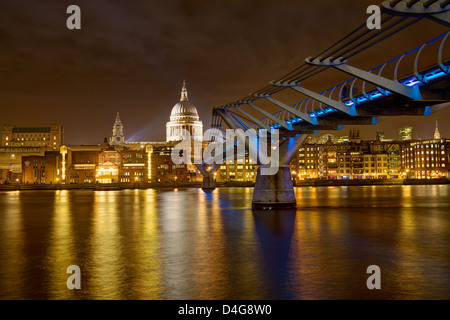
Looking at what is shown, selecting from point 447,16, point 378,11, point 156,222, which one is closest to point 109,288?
point 378,11

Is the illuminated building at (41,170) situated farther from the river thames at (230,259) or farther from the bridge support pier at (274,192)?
the bridge support pier at (274,192)

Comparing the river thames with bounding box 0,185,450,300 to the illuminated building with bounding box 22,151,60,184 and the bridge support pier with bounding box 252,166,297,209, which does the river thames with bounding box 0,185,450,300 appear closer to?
the bridge support pier with bounding box 252,166,297,209

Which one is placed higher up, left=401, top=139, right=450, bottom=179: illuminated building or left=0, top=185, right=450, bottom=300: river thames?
left=401, top=139, right=450, bottom=179: illuminated building

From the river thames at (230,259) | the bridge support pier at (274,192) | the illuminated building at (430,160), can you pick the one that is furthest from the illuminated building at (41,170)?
the bridge support pier at (274,192)

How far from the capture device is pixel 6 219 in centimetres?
4772

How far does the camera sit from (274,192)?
46.1 m

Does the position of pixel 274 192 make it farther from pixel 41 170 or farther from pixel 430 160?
pixel 430 160

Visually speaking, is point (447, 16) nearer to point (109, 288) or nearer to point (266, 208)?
point (109, 288)

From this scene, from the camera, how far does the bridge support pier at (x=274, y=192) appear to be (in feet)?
147

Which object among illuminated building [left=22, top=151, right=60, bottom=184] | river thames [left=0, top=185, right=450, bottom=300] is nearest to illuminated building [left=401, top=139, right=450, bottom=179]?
illuminated building [left=22, top=151, right=60, bottom=184]

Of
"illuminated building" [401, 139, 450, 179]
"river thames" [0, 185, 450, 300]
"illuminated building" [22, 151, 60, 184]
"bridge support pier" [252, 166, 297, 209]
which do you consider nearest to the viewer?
"river thames" [0, 185, 450, 300]

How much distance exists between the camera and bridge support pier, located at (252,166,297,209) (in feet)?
147

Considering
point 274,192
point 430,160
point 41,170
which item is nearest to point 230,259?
point 274,192
